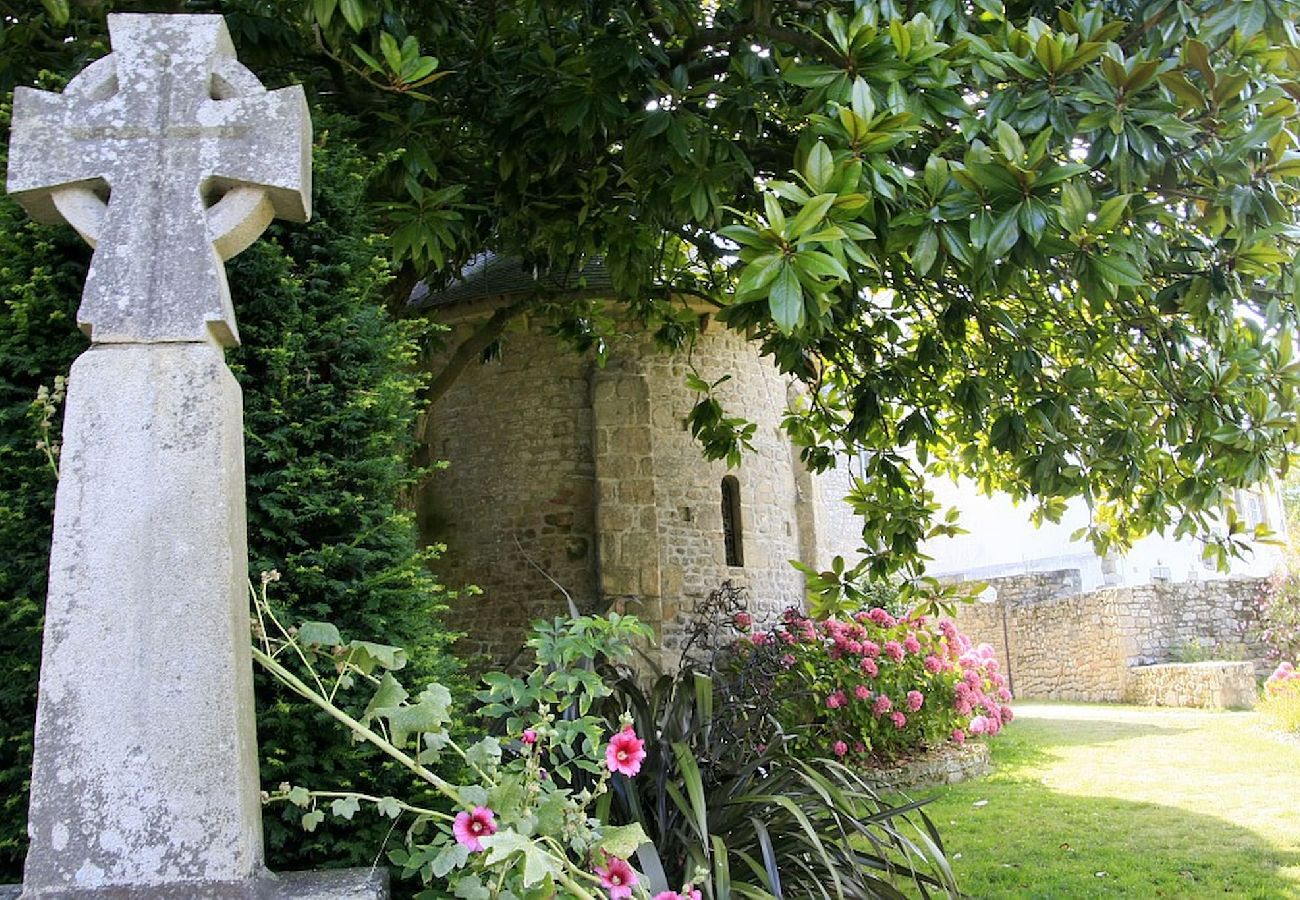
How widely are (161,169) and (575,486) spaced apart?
9.38 metres

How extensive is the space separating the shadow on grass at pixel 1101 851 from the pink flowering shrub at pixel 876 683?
4.83 ft

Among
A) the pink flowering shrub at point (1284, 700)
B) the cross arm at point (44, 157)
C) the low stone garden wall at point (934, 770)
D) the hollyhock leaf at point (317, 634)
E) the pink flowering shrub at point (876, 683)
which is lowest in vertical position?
the low stone garden wall at point (934, 770)

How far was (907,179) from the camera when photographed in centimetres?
340

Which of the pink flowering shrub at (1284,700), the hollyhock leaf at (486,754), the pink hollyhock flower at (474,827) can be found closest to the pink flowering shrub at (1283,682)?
the pink flowering shrub at (1284,700)

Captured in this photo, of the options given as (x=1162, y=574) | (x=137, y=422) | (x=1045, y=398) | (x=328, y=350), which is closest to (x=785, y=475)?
(x=1045, y=398)

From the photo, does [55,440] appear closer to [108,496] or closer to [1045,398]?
[108,496]

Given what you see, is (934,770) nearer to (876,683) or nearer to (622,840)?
(876,683)

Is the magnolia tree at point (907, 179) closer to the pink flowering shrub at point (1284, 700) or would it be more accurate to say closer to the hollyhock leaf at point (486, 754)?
the hollyhock leaf at point (486, 754)

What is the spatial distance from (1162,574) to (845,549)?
35.6ft

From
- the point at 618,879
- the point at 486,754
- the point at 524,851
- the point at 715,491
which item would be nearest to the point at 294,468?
the point at 486,754

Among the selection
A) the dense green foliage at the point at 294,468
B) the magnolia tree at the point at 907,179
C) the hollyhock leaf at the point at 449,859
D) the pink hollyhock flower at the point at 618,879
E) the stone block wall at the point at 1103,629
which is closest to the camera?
the hollyhock leaf at the point at 449,859

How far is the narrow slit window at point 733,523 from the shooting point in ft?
41.4

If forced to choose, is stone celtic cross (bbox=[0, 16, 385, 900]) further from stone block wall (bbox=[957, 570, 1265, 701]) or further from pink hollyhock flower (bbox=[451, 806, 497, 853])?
stone block wall (bbox=[957, 570, 1265, 701])

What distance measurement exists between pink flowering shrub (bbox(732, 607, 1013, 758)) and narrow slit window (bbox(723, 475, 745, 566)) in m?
1.09
